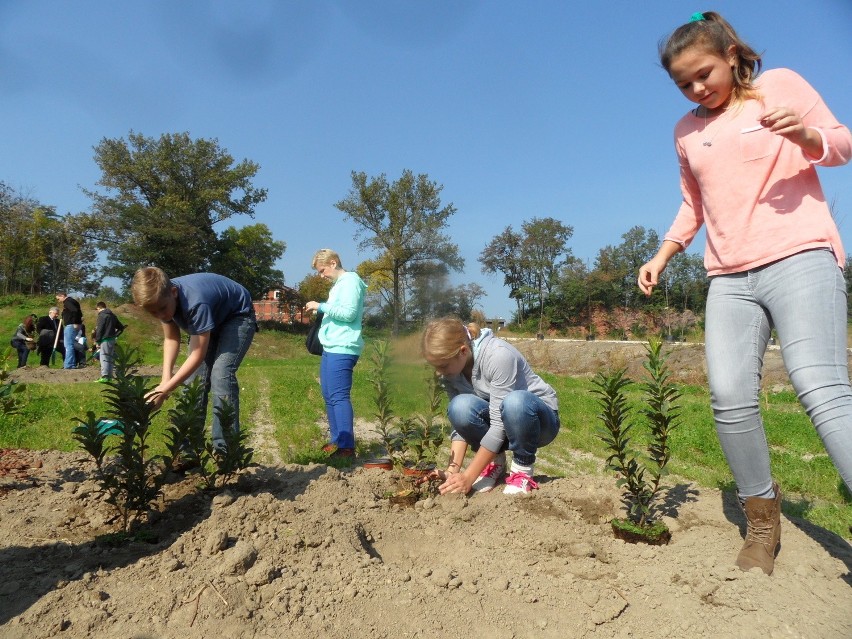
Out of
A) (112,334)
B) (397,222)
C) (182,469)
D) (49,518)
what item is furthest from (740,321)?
(397,222)

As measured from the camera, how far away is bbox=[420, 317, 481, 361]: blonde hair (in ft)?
11.4

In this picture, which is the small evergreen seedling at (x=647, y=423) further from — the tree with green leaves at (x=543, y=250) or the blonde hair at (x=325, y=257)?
the tree with green leaves at (x=543, y=250)

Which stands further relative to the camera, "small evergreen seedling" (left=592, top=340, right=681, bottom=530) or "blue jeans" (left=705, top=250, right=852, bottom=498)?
"small evergreen seedling" (left=592, top=340, right=681, bottom=530)

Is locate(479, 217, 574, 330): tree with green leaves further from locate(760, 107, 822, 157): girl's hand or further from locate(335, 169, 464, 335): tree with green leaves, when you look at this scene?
locate(760, 107, 822, 157): girl's hand

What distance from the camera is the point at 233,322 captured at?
4.20 m

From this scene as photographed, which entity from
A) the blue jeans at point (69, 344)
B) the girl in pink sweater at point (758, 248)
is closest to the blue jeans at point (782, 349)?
the girl in pink sweater at point (758, 248)

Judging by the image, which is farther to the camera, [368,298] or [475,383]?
[368,298]

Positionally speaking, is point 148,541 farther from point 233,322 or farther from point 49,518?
point 233,322

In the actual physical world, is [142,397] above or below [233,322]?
below

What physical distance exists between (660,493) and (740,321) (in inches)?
52.7

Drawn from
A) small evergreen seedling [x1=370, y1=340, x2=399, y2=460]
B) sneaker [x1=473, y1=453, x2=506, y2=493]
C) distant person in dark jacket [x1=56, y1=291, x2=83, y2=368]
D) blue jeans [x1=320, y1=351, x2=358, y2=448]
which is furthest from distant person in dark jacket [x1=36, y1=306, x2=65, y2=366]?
sneaker [x1=473, y1=453, x2=506, y2=493]

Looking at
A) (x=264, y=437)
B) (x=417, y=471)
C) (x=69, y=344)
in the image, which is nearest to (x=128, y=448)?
(x=417, y=471)

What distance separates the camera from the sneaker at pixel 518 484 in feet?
11.6

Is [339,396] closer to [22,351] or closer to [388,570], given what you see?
[388,570]
